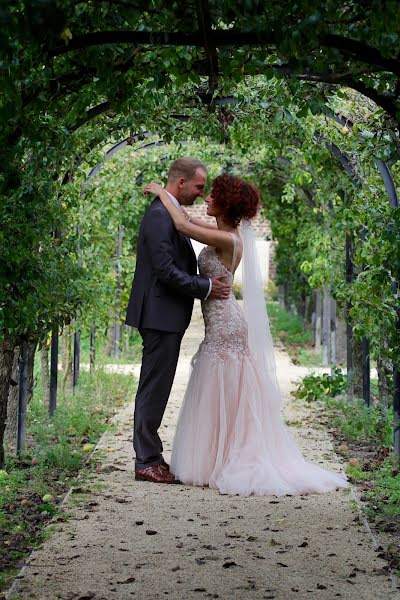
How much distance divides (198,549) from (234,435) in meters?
1.70

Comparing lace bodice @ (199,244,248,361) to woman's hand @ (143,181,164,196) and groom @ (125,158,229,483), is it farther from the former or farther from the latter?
woman's hand @ (143,181,164,196)

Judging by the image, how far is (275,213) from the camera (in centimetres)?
1753

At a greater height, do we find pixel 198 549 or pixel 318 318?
pixel 318 318

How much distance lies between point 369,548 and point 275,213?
12.9 m

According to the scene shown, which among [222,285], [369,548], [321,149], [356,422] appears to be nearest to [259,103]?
[321,149]

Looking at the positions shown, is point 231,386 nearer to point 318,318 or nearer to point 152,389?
point 152,389

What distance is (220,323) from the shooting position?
6684mm

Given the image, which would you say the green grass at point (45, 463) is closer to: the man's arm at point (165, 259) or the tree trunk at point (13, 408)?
the tree trunk at point (13, 408)

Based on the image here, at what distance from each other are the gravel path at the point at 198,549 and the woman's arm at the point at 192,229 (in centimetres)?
152

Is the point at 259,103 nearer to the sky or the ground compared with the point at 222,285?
nearer to the sky

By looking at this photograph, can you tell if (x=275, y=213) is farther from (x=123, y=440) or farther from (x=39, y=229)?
(x=39, y=229)

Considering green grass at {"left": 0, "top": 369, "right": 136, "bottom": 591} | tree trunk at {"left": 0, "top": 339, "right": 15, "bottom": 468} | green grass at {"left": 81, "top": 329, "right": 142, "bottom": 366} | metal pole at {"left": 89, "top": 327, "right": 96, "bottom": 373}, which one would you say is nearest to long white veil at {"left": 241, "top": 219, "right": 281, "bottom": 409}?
green grass at {"left": 0, "top": 369, "right": 136, "bottom": 591}

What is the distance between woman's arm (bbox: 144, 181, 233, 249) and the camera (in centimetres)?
641

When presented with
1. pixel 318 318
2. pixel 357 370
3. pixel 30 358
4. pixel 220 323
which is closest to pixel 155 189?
pixel 220 323
